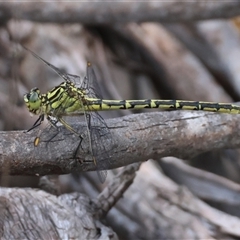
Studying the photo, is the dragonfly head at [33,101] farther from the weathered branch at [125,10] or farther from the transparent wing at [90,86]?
the weathered branch at [125,10]

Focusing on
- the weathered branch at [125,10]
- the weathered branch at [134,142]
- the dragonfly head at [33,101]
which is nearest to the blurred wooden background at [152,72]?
the weathered branch at [125,10]

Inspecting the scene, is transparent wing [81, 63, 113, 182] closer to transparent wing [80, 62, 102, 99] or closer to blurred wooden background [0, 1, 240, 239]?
transparent wing [80, 62, 102, 99]

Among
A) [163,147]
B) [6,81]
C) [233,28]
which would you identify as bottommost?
[163,147]

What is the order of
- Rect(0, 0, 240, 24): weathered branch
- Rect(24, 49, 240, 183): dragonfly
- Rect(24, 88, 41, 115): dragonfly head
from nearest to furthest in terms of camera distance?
Rect(24, 49, 240, 183): dragonfly < Rect(24, 88, 41, 115): dragonfly head < Rect(0, 0, 240, 24): weathered branch

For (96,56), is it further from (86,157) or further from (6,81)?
(86,157)

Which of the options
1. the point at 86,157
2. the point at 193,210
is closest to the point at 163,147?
the point at 86,157

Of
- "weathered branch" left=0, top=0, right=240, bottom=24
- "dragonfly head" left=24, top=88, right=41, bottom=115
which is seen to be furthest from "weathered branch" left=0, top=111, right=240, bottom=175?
"weathered branch" left=0, top=0, right=240, bottom=24
